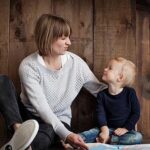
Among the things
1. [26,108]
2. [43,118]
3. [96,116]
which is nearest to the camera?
[43,118]

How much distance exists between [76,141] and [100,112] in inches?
11.5

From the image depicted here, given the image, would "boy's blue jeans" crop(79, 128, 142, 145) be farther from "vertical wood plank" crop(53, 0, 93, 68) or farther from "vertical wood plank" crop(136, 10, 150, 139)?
A: "vertical wood plank" crop(53, 0, 93, 68)

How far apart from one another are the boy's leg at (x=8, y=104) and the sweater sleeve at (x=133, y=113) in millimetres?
458

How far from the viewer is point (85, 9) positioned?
175 centimetres

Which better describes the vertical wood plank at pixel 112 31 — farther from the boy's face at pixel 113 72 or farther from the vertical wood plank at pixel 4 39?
the vertical wood plank at pixel 4 39

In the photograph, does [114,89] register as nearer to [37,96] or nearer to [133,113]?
[133,113]

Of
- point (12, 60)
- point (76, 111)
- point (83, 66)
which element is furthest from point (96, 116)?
point (12, 60)

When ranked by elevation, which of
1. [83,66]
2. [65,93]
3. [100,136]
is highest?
[83,66]

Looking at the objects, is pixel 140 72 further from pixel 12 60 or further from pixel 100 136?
pixel 12 60

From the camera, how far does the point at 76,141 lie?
1.33 metres

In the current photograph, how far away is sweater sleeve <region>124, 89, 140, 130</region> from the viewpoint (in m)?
1.55

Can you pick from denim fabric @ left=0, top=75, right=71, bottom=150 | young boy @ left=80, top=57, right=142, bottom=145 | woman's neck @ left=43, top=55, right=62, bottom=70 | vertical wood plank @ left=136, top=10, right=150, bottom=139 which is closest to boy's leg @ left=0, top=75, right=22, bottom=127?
denim fabric @ left=0, top=75, right=71, bottom=150

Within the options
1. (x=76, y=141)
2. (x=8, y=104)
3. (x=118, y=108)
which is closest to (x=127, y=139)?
(x=118, y=108)

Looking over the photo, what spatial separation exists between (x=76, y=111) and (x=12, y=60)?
367 millimetres
